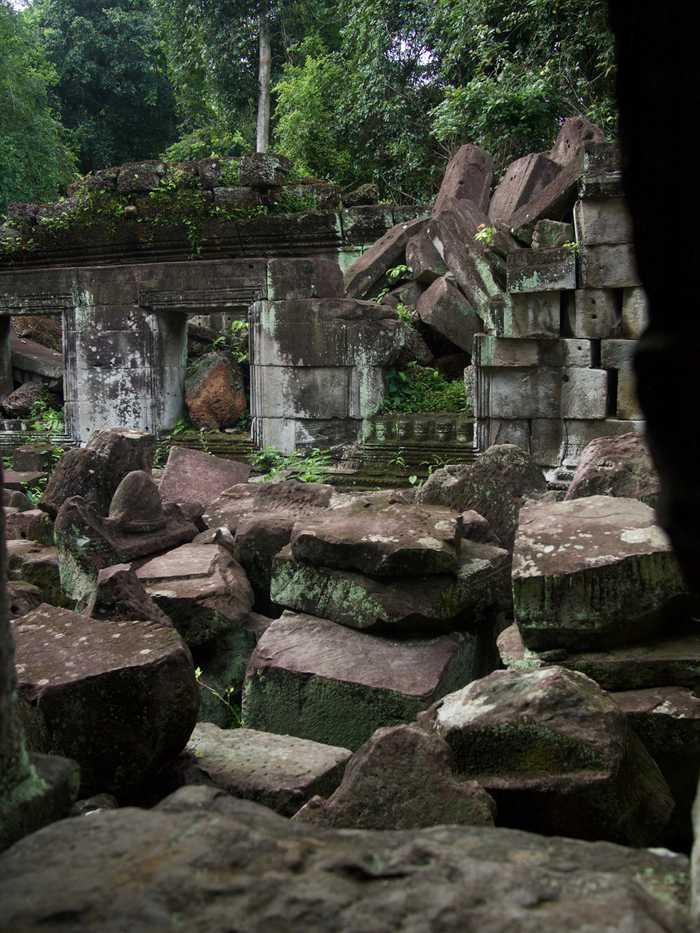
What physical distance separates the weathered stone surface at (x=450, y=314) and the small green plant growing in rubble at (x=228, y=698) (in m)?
5.39

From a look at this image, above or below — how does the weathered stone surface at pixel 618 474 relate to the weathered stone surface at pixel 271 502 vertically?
above

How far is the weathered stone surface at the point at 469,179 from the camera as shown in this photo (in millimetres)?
10711

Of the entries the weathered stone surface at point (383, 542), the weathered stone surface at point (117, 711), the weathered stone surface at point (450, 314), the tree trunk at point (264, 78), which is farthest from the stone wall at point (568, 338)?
the tree trunk at point (264, 78)

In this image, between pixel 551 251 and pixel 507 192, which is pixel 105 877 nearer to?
pixel 551 251

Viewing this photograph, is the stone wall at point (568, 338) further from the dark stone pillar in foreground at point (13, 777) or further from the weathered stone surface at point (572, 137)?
the dark stone pillar in foreground at point (13, 777)

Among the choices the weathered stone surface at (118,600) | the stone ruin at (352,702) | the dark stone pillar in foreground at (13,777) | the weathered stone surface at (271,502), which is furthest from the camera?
the weathered stone surface at (271,502)

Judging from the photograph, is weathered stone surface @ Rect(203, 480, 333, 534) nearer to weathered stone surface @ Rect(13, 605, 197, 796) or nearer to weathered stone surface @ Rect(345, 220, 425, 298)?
weathered stone surface @ Rect(13, 605, 197, 796)

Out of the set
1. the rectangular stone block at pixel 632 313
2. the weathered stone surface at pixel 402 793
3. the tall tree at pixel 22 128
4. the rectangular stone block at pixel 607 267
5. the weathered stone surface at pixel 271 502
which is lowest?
the weathered stone surface at pixel 402 793

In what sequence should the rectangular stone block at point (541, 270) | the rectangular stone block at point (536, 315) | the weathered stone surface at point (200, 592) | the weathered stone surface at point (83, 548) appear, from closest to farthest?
the weathered stone surface at point (200, 592)
the weathered stone surface at point (83, 548)
the rectangular stone block at point (541, 270)
the rectangular stone block at point (536, 315)

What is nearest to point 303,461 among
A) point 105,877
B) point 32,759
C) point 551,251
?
point 551,251

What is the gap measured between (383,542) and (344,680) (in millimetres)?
680

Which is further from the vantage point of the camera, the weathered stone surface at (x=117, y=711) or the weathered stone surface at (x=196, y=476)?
the weathered stone surface at (x=196, y=476)

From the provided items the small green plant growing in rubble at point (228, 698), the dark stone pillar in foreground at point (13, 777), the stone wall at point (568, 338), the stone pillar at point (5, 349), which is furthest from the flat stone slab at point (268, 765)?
the stone wall at point (568, 338)

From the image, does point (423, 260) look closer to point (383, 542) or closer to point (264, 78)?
point (383, 542)
